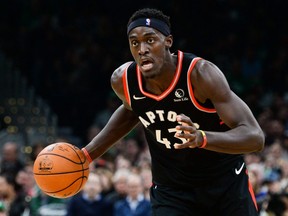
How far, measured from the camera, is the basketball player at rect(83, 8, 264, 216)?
18.3ft

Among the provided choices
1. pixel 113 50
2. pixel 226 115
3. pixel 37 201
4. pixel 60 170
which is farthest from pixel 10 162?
pixel 226 115

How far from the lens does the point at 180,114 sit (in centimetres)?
567

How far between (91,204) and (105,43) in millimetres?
6609

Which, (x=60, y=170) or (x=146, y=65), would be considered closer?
(x=146, y=65)

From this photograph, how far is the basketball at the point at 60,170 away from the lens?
6.03 m

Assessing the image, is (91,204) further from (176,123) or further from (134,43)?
(134,43)

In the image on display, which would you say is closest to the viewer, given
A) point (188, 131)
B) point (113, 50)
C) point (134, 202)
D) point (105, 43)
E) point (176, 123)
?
point (188, 131)

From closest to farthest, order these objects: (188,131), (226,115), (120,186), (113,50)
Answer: (188,131)
(226,115)
(120,186)
(113,50)

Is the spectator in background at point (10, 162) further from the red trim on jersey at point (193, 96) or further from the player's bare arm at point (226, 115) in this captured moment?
the player's bare arm at point (226, 115)

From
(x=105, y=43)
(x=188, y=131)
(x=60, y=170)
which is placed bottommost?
(x=60, y=170)

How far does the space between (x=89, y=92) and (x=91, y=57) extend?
0.83 m

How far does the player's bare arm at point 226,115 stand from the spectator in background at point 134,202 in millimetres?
4907

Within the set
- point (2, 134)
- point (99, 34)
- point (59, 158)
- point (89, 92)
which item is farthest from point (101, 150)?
point (99, 34)

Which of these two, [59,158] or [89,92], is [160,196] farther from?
[89,92]
